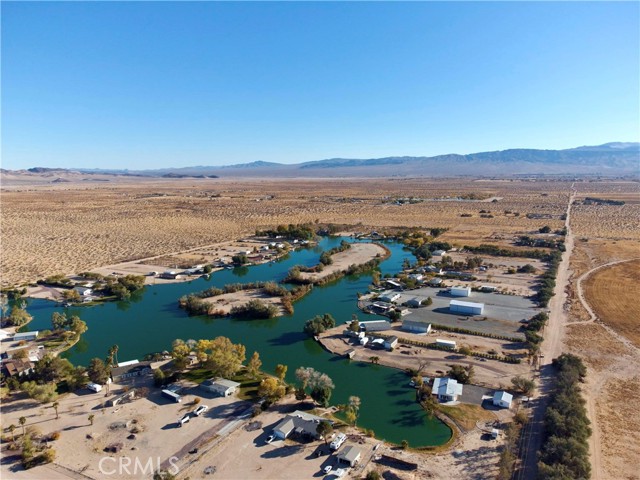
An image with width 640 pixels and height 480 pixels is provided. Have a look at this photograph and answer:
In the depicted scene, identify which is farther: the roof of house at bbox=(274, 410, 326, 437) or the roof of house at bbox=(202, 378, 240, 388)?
the roof of house at bbox=(202, 378, 240, 388)

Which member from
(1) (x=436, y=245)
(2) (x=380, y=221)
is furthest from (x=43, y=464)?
(2) (x=380, y=221)

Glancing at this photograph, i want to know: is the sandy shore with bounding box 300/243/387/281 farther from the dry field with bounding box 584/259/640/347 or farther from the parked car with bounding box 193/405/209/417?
the parked car with bounding box 193/405/209/417

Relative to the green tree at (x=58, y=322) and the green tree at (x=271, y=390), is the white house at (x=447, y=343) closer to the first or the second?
the green tree at (x=271, y=390)

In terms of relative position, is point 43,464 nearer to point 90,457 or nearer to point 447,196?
point 90,457

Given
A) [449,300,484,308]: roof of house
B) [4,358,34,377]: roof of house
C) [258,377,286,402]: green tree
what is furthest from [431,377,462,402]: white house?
[4,358,34,377]: roof of house

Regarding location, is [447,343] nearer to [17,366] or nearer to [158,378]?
[158,378]

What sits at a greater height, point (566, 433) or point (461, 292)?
point (461, 292)

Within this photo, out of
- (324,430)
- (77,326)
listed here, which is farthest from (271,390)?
(77,326)
